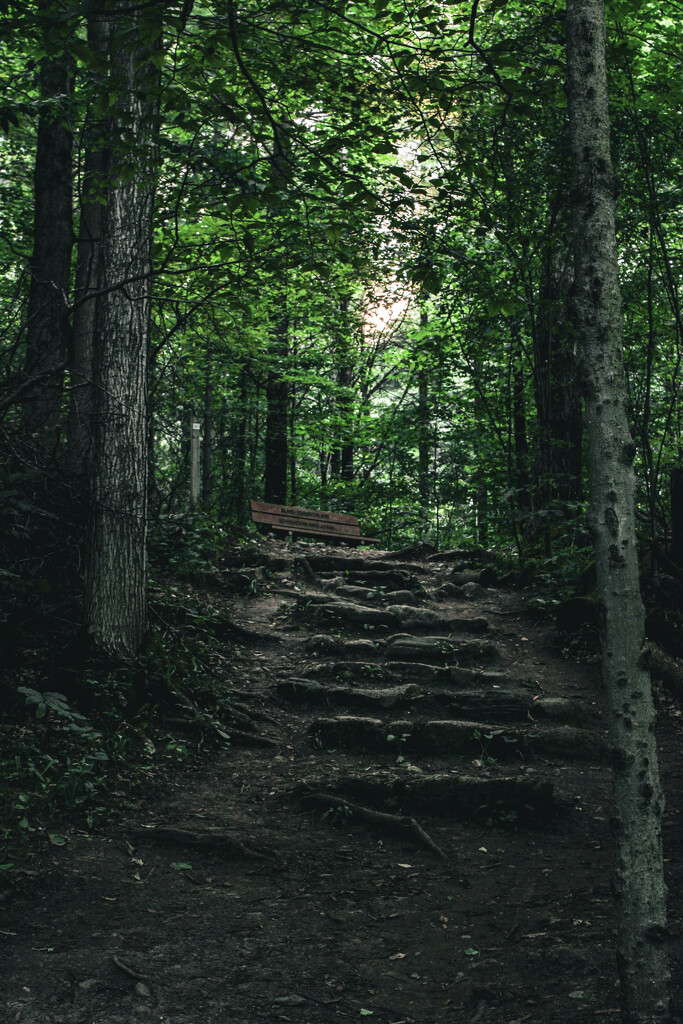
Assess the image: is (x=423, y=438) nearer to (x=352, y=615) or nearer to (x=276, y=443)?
(x=276, y=443)

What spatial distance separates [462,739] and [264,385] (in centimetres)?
412

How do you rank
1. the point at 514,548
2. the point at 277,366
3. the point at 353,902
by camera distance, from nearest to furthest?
the point at 353,902 < the point at 514,548 < the point at 277,366

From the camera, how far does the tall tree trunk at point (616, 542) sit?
264 centimetres

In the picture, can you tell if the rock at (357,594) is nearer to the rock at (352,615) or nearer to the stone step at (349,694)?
the rock at (352,615)

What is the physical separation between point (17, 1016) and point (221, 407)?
42.7 ft

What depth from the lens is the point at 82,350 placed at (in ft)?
32.9

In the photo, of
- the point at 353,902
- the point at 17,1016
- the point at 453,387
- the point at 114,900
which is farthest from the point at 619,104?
the point at 17,1016

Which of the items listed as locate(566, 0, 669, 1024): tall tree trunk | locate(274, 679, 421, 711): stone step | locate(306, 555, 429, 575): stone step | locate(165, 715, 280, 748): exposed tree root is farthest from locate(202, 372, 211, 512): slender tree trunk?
locate(566, 0, 669, 1024): tall tree trunk

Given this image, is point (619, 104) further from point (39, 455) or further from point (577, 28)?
point (39, 455)

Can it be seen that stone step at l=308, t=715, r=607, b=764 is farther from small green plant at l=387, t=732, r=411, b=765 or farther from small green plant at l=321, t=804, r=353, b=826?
small green plant at l=321, t=804, r=353, b=826

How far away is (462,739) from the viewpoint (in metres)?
6.55

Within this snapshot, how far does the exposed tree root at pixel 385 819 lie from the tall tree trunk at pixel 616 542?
2.51 m

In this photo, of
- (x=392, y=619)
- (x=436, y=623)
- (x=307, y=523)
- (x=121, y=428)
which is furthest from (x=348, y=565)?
(x=121, y=428)

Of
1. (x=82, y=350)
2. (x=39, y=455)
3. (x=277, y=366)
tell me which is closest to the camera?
(x=39, y=455)
